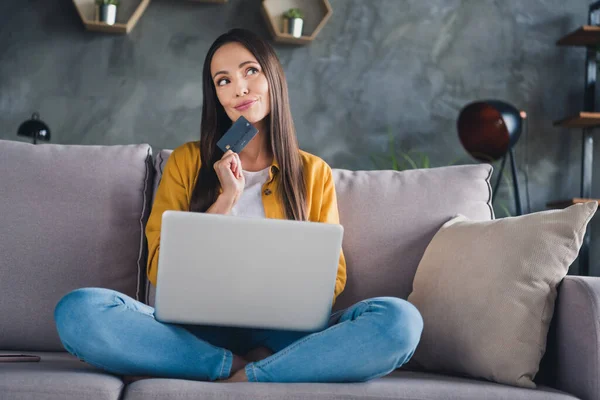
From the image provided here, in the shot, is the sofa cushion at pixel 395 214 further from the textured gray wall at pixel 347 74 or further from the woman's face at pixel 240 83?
the textured gray wall at pixel 347 74

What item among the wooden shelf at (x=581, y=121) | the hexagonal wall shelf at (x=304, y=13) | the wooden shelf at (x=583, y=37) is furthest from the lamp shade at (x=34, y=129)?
the wooden shelf at (x=583, y=37)

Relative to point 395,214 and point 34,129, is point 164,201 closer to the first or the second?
point 395,214

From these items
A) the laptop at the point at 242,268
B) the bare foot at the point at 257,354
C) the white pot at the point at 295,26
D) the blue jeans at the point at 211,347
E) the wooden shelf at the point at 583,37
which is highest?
the white pot at the point at 295,26

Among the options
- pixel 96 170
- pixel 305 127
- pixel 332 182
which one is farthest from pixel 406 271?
pixel 305 127

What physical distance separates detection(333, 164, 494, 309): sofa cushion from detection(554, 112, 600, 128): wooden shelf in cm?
175

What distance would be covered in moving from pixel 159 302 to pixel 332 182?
768 mm

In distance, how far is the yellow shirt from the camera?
1.77 metres

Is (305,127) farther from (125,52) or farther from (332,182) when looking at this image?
(332,182)

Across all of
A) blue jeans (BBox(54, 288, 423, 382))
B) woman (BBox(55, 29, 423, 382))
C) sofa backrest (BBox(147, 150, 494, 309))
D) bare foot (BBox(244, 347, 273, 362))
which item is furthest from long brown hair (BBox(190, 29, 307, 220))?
blue jeans (BBox(54, 288, 423, 382))

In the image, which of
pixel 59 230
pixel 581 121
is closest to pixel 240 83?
pixel 59 230

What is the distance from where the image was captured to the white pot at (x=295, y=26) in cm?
362

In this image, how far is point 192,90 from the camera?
12.0 ft

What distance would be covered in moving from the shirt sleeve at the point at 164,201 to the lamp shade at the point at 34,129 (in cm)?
164

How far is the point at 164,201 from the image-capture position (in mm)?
1797
